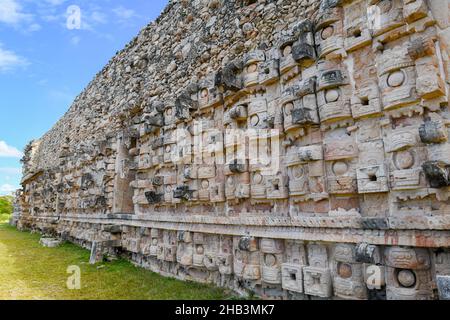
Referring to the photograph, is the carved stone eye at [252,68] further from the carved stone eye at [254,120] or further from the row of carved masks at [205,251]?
the row of carved masks at [205,251]

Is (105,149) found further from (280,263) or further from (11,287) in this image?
(280,263)

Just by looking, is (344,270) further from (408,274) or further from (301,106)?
(301,106)

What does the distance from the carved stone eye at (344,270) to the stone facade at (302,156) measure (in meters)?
0.01

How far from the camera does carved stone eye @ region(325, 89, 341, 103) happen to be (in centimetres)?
371

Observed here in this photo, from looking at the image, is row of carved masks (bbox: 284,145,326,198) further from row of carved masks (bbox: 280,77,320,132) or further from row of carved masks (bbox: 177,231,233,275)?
row of carved masks (bbox: 177,231,233,275)

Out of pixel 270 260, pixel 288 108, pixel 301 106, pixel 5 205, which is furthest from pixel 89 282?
pixel 5 205

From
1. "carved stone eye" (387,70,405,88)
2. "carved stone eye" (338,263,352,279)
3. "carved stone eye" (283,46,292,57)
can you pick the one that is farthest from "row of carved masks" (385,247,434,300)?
"carved stone eye" (283,46,292,57)

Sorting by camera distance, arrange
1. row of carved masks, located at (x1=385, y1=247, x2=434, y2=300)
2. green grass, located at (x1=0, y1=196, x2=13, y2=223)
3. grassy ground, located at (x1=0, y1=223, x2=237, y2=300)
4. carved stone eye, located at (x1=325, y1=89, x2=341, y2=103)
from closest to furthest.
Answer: row of carved masks, located at (x1=385, y1=247, x2=434, y2=300), carved stone eye, located at (x1=325, y1=89, x2=341, y2=103), grassy ground, located at (x1=0, y1=223, x2=237, y2=300), green grass, located at (x1=0, y1=196, x2=13, y2=223)

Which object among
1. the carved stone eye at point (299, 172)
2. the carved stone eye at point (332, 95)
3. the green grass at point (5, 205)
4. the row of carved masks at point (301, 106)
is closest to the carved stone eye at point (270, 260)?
the carved stone eye at point (299, 172)

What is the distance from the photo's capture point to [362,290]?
10.9ft

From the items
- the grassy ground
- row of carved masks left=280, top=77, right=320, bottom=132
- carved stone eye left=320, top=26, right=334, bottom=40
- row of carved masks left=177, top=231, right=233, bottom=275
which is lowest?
the grassy ground

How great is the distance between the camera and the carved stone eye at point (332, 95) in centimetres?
371

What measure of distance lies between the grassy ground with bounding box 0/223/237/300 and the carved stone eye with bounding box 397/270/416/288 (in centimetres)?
245

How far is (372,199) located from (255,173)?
171 cm
